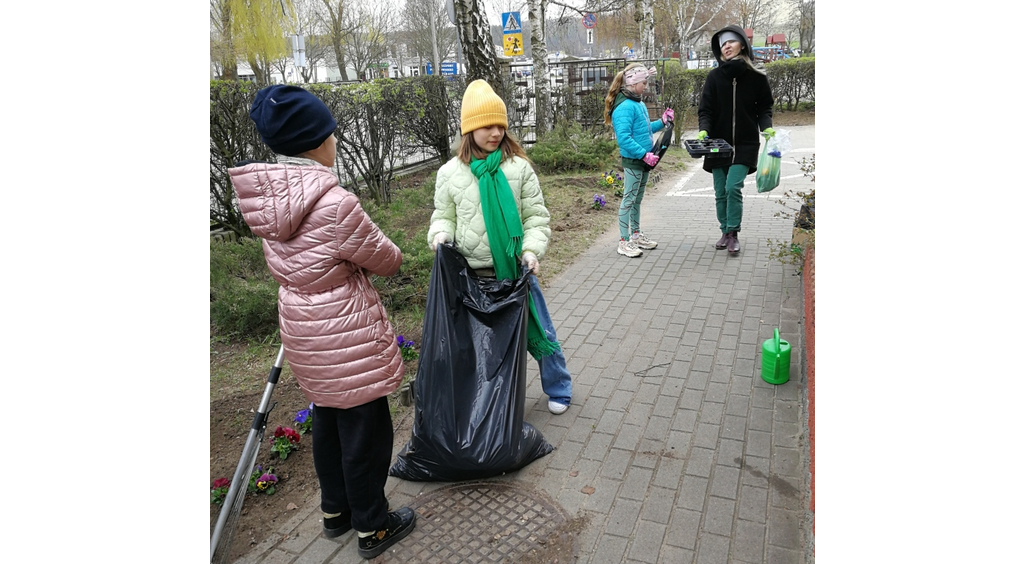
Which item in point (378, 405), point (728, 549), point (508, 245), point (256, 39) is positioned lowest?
point (728, 549)

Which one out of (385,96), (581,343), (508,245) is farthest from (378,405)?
(385,96)

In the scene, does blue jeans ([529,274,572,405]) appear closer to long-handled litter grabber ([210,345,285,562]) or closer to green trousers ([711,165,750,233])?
long-handled litter grabber ([210,345,285,562])

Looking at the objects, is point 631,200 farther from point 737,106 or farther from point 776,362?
point 776,362

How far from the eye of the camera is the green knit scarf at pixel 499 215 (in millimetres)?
2953

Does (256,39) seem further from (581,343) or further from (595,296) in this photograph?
(581,343)

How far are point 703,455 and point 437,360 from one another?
1371 mm

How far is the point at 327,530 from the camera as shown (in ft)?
8.88

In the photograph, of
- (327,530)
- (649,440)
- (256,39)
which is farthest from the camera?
(256,39)

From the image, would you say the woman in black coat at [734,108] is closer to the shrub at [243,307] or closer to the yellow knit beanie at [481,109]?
the yellow knit beanie at [481,109]

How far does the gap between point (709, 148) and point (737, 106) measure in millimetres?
440

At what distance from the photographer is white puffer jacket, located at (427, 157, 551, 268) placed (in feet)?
9.91

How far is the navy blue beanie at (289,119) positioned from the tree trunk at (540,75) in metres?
10.8

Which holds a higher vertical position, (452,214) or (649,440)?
(452,214)

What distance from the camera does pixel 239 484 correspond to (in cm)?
261
